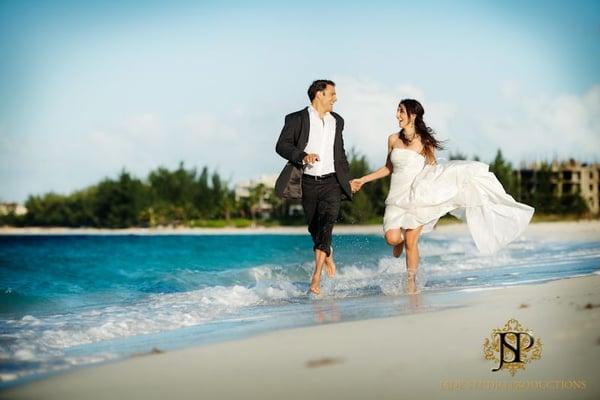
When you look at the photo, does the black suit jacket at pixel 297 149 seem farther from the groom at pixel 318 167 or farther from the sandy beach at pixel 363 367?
the sandy beach at pixel 363 367

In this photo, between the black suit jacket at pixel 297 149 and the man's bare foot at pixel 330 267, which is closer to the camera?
the black suit jacket at pixel 297 149

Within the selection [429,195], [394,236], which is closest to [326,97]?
[429,195]

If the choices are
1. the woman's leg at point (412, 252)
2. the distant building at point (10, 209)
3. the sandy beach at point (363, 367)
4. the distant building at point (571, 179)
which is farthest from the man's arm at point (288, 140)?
the distant building at point (10, 209)

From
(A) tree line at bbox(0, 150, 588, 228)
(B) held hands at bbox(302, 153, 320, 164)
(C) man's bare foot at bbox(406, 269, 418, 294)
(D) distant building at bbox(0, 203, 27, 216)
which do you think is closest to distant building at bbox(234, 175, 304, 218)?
(A) tree line at bbox(0, 150, 588, 228)

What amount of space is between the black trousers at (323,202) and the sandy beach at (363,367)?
231 cm

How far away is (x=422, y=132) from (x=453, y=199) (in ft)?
2.37

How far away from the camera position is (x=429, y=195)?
704cm

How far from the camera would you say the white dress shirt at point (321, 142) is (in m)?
6.97

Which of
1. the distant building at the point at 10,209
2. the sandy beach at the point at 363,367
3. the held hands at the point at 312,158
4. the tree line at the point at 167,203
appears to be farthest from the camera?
the distant building at the point at 10,209

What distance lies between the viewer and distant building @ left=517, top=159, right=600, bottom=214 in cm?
5779

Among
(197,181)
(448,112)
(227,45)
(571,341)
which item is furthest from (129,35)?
(197,181)

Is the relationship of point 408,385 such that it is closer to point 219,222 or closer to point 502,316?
point 502,316

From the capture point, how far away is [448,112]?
126ft

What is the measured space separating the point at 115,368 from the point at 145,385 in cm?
46
